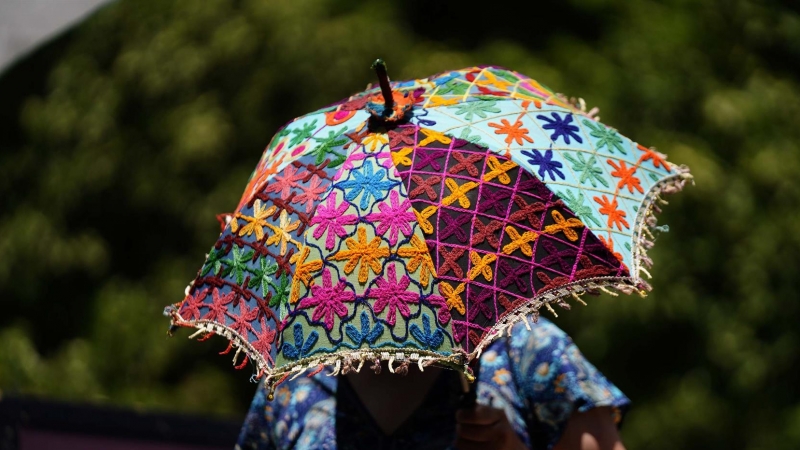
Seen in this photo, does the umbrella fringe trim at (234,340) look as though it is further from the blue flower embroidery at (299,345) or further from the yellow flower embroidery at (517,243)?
the yellow flower embroidery at (517,243)

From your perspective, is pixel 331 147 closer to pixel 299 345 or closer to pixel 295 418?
pixel 299 345

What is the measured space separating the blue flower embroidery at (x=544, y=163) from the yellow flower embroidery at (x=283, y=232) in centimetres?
48

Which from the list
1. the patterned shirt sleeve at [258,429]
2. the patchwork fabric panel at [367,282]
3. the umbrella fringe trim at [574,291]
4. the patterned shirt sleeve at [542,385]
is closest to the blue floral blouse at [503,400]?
the patterned shirt sleeve at [542,385]

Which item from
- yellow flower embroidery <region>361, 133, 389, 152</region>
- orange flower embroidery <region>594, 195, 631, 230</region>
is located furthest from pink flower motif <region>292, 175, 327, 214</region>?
orange flower embroidery <region>594, 195, 631, 230</region>

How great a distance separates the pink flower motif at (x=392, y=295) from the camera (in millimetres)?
2039

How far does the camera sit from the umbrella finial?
2.18 metres

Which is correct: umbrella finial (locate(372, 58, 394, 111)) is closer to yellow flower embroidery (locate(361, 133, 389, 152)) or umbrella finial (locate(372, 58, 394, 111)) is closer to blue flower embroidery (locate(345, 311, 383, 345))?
yellow flower embroidery (locate(361, 133, 389, 152))

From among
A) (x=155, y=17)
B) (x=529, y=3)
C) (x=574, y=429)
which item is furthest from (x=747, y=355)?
(x=155, y=17)

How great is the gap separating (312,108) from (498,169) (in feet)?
9.39

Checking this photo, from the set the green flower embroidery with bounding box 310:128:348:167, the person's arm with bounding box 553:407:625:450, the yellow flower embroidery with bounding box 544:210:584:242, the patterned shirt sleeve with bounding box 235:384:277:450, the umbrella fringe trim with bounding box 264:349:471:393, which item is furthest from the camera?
the patterned shirt sleeve with bounding box 235:384:277:450

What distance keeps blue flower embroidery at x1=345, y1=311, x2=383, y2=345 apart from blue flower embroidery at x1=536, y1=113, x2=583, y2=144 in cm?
55

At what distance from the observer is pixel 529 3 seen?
4.82 m

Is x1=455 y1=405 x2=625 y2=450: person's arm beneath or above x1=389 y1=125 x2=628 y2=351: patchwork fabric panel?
beneath

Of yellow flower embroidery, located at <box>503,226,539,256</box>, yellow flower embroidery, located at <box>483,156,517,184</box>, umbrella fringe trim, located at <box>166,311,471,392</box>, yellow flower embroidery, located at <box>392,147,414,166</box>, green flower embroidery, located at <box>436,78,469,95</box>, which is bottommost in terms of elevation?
umbrella fringe trim, located at <box>166,311,471,392</box>
